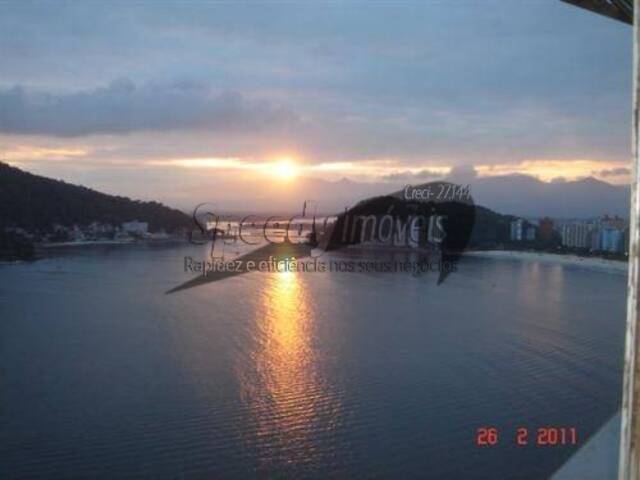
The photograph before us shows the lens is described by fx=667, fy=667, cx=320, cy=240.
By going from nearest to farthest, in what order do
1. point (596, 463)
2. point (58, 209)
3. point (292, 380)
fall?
point (596, 463) < point (292, 380) < point (58, 209)

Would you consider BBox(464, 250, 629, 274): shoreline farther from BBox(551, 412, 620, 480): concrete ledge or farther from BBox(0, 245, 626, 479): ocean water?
BBox(551, 412, 620, 480): concrete ledge

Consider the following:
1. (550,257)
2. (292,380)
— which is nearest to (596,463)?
(292,380)

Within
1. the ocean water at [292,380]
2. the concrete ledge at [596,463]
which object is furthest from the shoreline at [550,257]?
the concrete ledge at [596,463]

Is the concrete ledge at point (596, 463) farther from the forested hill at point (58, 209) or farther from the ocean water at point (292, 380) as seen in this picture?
the forested hill at point (58, 209)

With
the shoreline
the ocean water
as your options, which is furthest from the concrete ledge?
the shoreline

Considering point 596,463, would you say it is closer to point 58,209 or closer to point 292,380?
point 292,380
